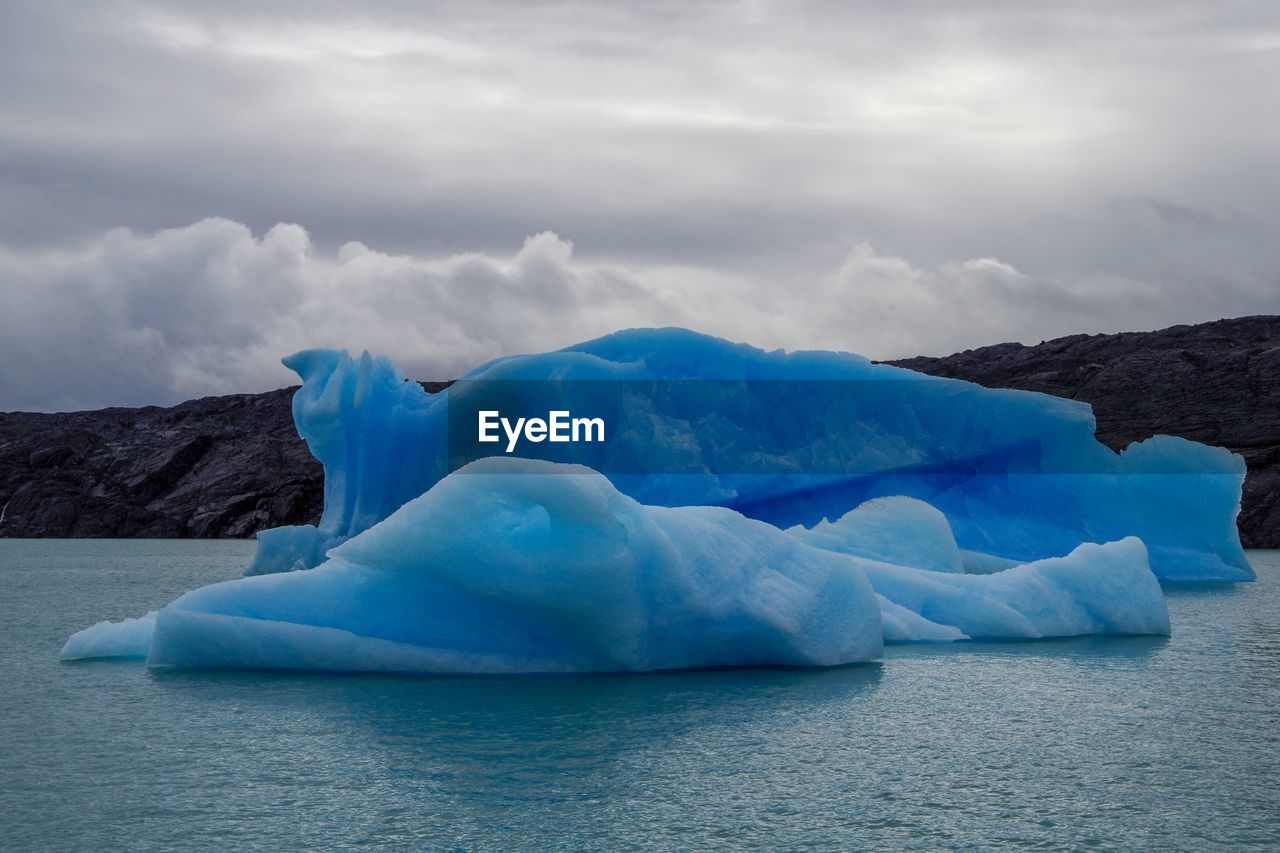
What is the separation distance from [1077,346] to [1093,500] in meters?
22.4

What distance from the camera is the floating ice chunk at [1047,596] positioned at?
10391mm

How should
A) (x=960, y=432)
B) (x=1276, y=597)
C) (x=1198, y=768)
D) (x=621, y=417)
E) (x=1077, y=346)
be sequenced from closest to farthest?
(x=1198, y=768), (x=1276, y=597), (x=621, y=417), (x=960, y=432), (x=1077, y=346)

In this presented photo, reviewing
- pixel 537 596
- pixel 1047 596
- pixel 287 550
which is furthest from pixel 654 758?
pixel 287 550

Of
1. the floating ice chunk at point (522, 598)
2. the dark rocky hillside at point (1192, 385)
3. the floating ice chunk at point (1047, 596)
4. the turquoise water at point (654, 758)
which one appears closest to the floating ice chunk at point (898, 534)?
the floating ice chunk at point (1047, 596)

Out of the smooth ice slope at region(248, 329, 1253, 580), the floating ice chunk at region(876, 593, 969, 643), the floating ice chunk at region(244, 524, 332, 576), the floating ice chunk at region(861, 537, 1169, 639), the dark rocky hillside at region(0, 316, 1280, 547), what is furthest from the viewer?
the dark rocky hillside at region(0, 316, 1280, 547)

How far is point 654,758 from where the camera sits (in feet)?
17.9

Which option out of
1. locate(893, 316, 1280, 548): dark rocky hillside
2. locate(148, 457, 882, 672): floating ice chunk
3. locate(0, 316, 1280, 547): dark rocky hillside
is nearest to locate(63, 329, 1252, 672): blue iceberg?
locate(148, 457, 882, 672): floating ice chunk

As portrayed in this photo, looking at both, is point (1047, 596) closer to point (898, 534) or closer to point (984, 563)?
point (898, 534)

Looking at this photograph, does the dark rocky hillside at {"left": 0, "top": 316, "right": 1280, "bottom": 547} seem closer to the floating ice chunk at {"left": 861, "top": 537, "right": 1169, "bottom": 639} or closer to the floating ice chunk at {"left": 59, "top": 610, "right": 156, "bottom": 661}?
the floating ice chunk at {"left": 861, "top": 537, "right": 1169, "bottom": 639}

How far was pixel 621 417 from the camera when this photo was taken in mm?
17578

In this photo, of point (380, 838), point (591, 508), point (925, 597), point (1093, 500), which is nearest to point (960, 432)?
point (1093, 500)

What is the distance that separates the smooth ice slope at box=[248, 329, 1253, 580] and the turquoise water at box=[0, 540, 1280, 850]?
29.4 feet

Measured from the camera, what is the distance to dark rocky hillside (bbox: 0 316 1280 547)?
34.3 m

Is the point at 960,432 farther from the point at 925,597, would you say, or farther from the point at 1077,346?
the point at 1077,346
